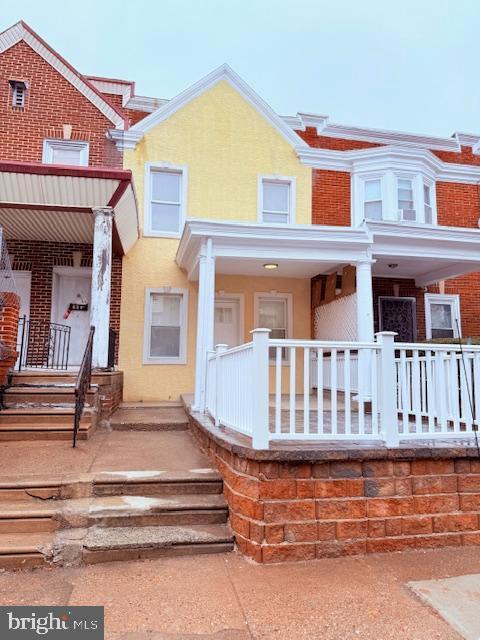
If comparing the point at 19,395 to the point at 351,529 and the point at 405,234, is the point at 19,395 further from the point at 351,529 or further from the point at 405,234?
the point at 405,234

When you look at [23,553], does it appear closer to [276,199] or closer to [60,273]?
[60,273]

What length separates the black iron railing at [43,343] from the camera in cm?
827

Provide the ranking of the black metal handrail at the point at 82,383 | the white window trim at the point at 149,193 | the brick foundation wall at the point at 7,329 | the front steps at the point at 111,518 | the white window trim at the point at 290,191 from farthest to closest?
the white window trim at the point at 290,191 → the white window trim at the point at 149,193 → the brick foundation wall at the point at 7,329 → the black metal handrail at the point at 82,383 → the front steps at the point at 111,518

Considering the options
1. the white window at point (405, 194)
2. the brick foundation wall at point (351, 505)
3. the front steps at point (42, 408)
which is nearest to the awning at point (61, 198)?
the front steps at point (42, 408)

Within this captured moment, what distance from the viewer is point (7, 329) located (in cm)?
604

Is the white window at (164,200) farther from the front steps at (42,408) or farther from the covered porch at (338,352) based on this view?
the front steps at (42,408)

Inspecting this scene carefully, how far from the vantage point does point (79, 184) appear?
21.3 feet

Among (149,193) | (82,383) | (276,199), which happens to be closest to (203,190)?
(149,193)

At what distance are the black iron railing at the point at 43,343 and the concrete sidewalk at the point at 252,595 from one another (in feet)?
18.2

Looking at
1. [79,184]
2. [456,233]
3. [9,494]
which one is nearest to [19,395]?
[9,494]

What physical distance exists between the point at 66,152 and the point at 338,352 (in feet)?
22.6

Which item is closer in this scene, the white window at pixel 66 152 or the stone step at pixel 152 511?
the stone step at pixel 152 511

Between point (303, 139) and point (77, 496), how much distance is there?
9.24 metres

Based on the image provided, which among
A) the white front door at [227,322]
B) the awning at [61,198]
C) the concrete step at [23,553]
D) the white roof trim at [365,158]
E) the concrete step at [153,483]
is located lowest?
the concrete step at [23,553]
